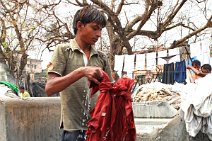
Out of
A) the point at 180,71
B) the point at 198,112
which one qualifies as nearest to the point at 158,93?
the point at 198,112

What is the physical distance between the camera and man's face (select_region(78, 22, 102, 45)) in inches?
94.6

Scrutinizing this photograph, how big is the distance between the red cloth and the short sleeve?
0.30 meters

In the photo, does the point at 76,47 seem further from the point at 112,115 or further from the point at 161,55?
the point at 161,55

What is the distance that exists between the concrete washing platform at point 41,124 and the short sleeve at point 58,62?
1961 millimetres

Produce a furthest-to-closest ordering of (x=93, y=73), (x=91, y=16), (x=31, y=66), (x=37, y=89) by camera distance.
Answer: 1. (x=31, y=66)
2. (x=37, y=89)
3. (x=91, y=16)
4. (x=93, y=73)

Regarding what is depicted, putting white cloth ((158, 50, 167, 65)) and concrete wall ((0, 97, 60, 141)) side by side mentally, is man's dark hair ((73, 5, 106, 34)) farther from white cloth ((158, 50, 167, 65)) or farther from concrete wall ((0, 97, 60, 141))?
white cloth ((158, 50, 167, 65))

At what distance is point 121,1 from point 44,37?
3.80m

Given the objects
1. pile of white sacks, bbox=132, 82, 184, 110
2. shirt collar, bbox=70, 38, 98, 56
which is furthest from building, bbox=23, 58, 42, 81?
shirt collar, bbox=70, 38, 98, 56

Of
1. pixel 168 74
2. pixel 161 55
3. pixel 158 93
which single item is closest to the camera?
pixel 158 93

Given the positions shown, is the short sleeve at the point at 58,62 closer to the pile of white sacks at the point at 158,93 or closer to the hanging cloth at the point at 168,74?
the pile of white sacks at the point at 158,93

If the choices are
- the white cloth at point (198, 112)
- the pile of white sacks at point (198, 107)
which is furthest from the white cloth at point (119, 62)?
the white cloth at point (198, 112)

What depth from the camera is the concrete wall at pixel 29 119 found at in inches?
167

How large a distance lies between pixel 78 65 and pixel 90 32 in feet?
0.67

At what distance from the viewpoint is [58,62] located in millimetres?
2408
